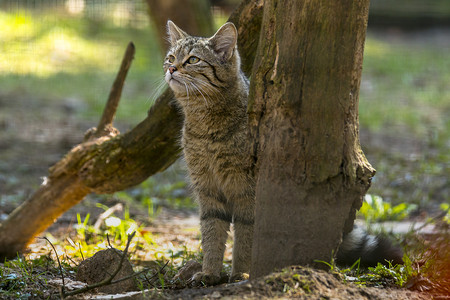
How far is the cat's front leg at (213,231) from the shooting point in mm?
3018

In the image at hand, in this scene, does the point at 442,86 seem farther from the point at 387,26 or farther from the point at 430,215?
the point at 430,215

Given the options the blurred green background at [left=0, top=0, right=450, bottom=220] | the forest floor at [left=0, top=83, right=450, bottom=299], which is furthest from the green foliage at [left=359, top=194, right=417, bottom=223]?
the blurred green background at [left=0, top=0, right=450, bottom=220]

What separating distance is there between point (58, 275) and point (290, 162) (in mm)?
1509

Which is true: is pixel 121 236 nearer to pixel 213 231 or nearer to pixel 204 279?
pixel 213 231

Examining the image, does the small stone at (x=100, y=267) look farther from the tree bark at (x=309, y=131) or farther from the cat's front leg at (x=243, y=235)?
the tree bark at (x=309, y=131)

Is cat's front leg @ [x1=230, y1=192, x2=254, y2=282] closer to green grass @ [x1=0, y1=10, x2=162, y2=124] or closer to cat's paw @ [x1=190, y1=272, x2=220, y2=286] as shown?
cat's paw @ [x1=190, y1=272, x2=220, y2=286]

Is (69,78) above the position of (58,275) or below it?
above

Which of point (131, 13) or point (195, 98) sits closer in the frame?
point (195, 98)

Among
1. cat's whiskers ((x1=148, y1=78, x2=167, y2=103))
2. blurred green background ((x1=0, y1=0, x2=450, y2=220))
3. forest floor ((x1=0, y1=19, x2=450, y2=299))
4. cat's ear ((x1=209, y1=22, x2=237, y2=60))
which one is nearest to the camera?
forest floor ((x1=0, y1=19, x2=450, y2=299))

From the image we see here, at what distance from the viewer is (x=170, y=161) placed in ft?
12.4

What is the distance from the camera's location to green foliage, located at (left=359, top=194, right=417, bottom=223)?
4.68 meters

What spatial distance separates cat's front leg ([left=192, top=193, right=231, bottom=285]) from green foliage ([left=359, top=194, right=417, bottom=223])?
6.09 feet

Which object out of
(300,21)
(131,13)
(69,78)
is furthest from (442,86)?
(300,21)

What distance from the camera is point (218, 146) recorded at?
9.93ft
